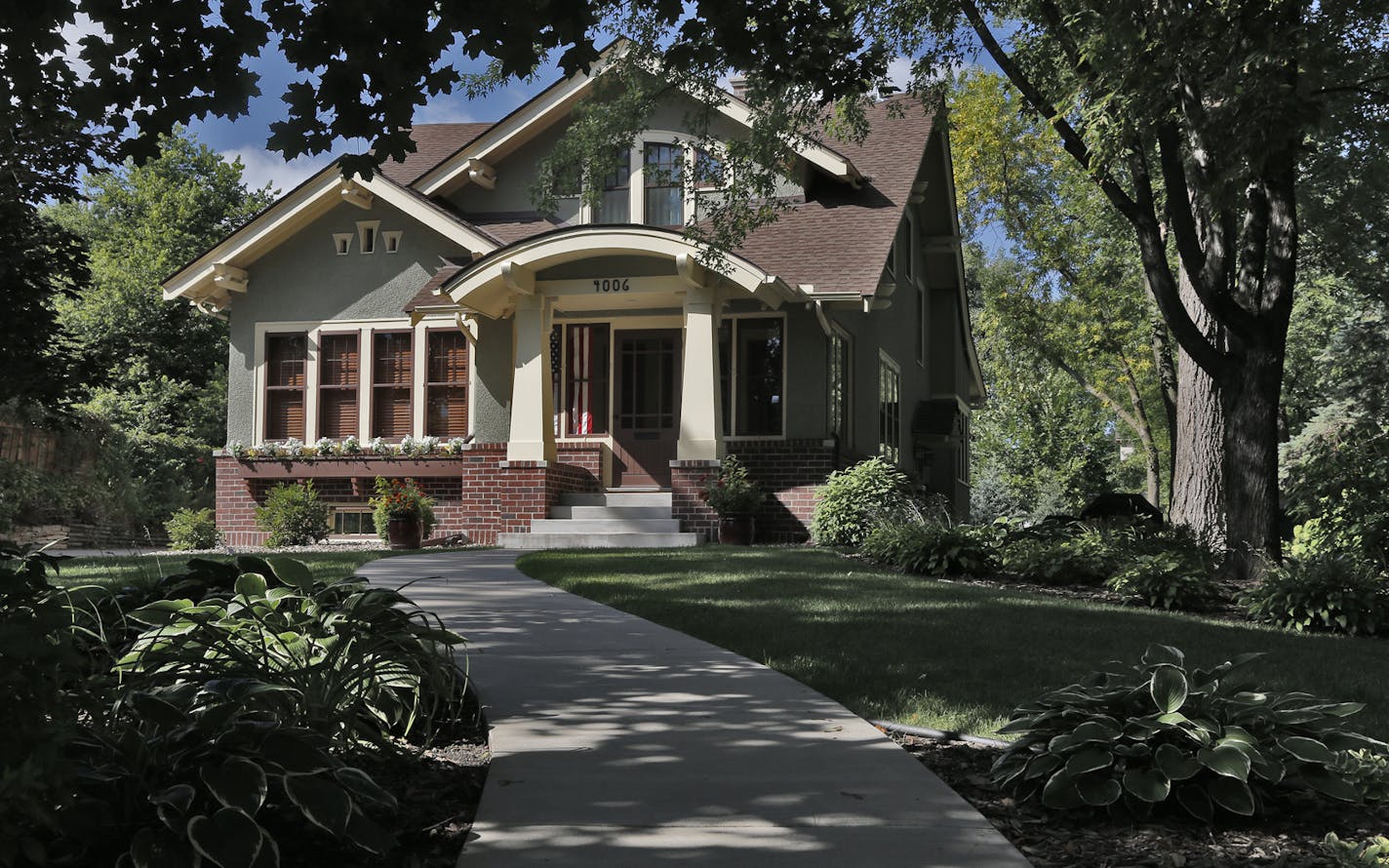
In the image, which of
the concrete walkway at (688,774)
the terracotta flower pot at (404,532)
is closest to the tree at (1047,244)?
the terracotta flower pot at (404,532)

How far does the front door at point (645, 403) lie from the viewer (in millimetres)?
17984

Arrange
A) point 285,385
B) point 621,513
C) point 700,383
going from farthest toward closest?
point 285,385 < point 621,513 < point 700,383

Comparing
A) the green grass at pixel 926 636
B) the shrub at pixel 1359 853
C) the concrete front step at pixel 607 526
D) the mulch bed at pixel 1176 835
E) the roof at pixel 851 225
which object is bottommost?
the mulch bed at pixel 1176 835

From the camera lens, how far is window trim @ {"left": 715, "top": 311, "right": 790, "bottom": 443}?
17078mm

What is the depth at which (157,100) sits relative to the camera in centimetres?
463

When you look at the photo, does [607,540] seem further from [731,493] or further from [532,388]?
[532,388]

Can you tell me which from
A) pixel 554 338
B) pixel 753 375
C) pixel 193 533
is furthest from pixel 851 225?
pixel 193 533

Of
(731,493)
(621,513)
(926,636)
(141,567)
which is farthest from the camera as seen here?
(621,513)

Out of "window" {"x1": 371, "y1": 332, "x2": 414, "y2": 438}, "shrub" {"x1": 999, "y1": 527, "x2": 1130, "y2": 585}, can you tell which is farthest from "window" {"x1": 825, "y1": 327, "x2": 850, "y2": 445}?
"window" {"x1": 371, "y1": 332, "x2": 414, "y2": 438}

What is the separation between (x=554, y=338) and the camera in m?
18.4

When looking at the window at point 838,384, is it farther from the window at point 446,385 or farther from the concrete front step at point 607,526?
the window at point 446,385

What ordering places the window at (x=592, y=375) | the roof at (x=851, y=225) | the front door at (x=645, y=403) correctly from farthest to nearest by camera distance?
the window at (x=592, y=375) → the front door at (x=645, y=403) → the roof at (x=851, y=225)

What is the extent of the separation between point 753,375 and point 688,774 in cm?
1343

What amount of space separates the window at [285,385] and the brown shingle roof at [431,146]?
3410mm
